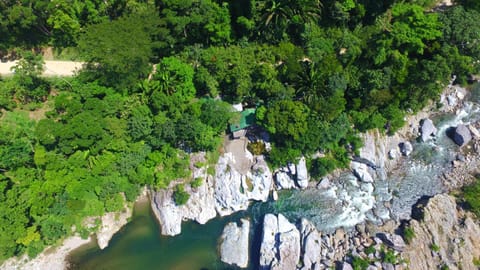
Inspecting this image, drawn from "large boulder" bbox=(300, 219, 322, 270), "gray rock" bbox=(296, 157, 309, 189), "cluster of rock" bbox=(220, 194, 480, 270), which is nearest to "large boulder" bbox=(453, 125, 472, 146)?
"cluster of rock" bbox=(220, 194, 480, 270)

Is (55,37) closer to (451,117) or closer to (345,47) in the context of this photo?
(345,47)

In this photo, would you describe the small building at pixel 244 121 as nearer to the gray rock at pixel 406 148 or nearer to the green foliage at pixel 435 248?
the gray rock at pixel 406 148

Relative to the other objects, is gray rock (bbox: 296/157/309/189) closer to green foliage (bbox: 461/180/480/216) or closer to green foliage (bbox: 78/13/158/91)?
green foliage (bbox: 461/180/480/216)

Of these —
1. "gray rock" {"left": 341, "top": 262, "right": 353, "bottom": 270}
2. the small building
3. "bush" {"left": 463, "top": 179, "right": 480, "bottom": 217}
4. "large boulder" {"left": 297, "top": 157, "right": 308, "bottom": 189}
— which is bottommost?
"gray rock" {"left": 341, "top": 262, "right": 353, "bottom": 270}

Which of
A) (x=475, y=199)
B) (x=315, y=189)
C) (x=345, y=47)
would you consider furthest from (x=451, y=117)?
(x=315, y=189)

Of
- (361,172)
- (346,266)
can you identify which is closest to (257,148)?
(361,172)
